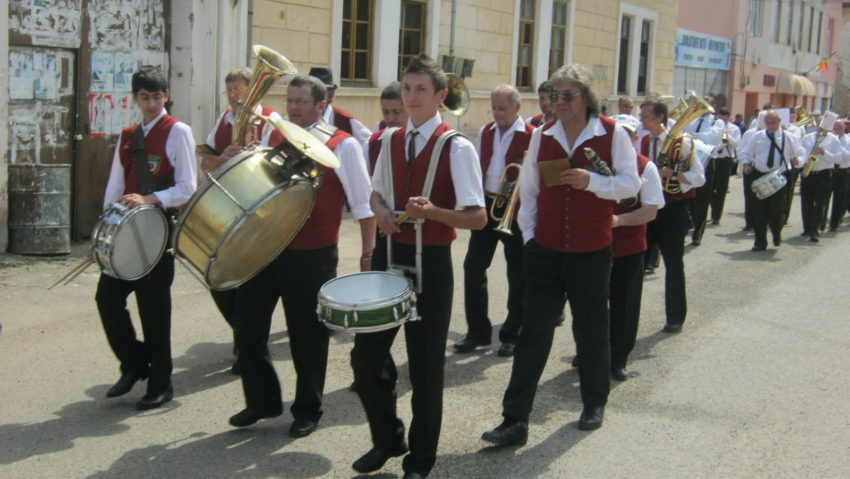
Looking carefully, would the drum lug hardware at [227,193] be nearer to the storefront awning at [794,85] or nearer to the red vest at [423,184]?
the red vest at [423,184]

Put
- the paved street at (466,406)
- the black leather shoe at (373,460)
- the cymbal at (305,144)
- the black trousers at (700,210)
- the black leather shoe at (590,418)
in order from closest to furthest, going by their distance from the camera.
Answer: the cymbal at (305,144)
the black leather shoe at (373,460)
the paved street at (466,406)
the black leather shoe at (590,418)
the black trousers at (700,210)

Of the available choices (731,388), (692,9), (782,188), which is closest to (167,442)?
(731,388)

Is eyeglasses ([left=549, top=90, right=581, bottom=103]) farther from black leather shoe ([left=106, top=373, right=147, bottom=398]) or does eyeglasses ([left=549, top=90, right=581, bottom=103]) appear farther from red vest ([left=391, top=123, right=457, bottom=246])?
black leather shoe ([left=106, top=373, right=147, bottom=398])

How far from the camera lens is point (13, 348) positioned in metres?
6.72

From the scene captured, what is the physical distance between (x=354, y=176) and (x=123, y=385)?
6.30ft

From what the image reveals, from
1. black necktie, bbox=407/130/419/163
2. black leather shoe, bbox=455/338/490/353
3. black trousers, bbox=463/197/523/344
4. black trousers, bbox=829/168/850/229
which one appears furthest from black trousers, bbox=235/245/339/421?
black trousers, bbox=829/168/850/229

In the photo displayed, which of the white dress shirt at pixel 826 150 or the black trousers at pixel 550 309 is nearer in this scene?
the black trousers at pixel 550 309

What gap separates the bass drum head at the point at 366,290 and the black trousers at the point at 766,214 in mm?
9222

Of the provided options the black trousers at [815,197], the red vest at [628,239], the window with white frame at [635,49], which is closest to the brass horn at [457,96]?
the red vest at [628,239]

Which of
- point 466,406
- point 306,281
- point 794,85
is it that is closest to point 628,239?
point 466,406

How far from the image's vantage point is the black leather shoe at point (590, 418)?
18.0 feet

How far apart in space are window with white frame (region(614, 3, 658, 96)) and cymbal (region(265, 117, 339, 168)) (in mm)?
20589

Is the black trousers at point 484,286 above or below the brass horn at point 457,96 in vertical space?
below

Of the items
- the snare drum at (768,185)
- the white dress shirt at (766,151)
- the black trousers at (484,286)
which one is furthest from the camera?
the white dress shirt at (766,151)
